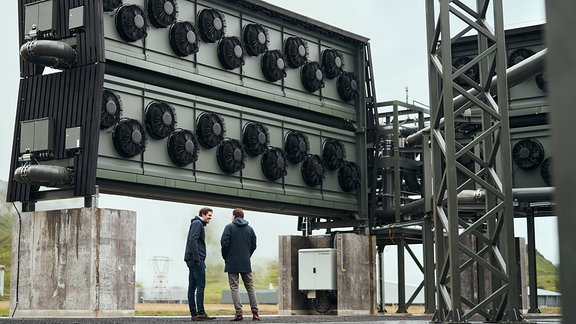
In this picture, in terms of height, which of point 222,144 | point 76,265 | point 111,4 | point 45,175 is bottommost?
point 76,265

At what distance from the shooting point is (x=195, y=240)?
17562mm

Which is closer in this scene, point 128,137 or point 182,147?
point 128,137

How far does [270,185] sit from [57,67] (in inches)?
330

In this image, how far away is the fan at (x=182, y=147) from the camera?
2550 centimetres

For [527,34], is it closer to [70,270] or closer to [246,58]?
[246,58]

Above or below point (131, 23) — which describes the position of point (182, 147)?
below

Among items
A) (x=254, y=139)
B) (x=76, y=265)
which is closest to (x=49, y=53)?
(x=76, y=265)

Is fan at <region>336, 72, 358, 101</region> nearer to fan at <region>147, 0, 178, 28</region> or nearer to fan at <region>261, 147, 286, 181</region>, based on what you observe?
fan at <region>261, 147, 286, 181</region>

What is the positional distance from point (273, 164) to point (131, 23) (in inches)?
276

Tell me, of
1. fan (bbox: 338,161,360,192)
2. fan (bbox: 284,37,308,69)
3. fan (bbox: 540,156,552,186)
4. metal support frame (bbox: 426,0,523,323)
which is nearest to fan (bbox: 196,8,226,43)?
fan (bbox: 284,37,308,69)

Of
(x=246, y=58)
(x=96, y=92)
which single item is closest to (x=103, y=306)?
(x=96, y=92)

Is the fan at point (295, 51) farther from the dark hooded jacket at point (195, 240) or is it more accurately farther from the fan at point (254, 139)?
the dark hooded jacket at point (195, 240)

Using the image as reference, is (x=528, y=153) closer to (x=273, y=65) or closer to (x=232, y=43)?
(x=273, y=65)

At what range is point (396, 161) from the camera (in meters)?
33.4
